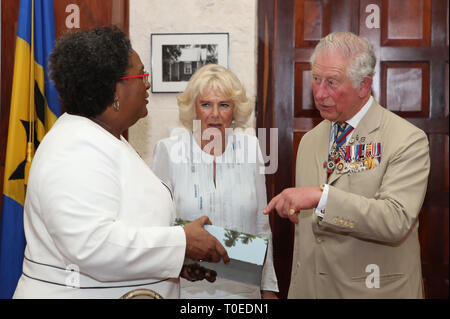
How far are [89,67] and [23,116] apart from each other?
174 cm

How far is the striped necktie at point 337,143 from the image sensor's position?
1.99 m

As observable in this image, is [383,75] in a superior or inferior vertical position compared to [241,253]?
superior

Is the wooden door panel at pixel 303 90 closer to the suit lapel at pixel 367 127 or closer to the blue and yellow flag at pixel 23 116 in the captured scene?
the suit lapel at pixel 367 127

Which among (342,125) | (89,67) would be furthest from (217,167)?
(89,67)

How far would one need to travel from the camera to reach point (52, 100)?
3.04 metres

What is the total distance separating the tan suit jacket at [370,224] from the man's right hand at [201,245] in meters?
0.42

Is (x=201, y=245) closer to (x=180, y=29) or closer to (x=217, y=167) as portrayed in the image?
(x=217, y=167)

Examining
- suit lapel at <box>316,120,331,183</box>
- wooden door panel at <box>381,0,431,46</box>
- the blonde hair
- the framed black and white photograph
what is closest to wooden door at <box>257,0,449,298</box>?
wooden door panel at <box>381,0,431,46</box>

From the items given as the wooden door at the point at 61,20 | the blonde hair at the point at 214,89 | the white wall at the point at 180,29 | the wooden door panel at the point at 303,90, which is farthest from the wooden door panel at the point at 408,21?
the wooden door at the point at 61,20

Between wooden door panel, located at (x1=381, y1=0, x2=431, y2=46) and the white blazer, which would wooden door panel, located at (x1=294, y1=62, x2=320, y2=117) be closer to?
wooden door panel, located at (x1=381, y1=0, x2=431, y2=46)

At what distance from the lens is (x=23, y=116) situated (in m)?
2.95

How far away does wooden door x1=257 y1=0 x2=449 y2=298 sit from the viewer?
3.30m

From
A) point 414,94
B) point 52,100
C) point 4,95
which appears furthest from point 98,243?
point 414,94

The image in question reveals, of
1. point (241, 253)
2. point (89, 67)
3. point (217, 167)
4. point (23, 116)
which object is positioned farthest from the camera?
point (23, 116)
